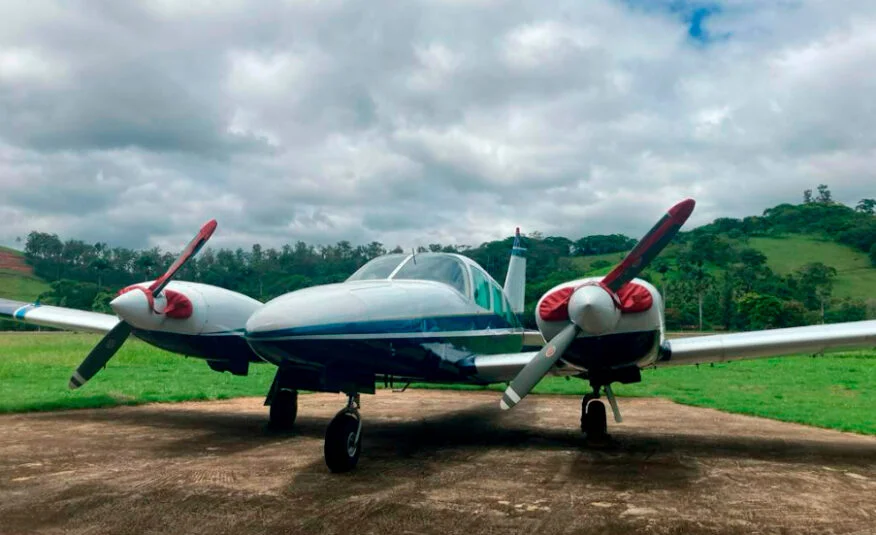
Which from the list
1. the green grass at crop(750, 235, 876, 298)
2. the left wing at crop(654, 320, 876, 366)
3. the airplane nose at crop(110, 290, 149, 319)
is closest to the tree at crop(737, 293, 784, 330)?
the green grass at crop(750, 235, 876, 298)

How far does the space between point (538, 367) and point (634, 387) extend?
15.2 metres

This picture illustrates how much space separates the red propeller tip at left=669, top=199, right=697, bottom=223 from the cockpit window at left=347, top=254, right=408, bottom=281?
3.80 meters

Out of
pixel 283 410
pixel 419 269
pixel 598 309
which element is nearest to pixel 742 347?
pixel 598 309

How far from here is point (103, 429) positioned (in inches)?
412

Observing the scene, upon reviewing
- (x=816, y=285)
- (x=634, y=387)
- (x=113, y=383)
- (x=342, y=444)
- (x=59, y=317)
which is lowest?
(x=634, y=387)

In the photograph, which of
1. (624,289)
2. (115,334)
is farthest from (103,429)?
(624,289)

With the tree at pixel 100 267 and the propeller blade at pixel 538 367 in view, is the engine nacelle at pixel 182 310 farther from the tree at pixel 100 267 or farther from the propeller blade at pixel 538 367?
the tree at pixel 100 267

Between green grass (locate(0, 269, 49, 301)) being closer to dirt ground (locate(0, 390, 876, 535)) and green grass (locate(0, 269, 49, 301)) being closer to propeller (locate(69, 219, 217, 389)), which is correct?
propeller (locate(69, 219, 217, 389))

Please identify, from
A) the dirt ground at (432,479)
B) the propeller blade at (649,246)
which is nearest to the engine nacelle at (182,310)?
the dirt ground at (432,479)

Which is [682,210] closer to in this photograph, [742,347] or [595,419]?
[742,347]

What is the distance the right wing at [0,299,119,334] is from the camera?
12.8m

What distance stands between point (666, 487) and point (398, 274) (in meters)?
4.31

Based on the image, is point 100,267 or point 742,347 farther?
point 100,267

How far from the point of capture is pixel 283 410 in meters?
11.0
